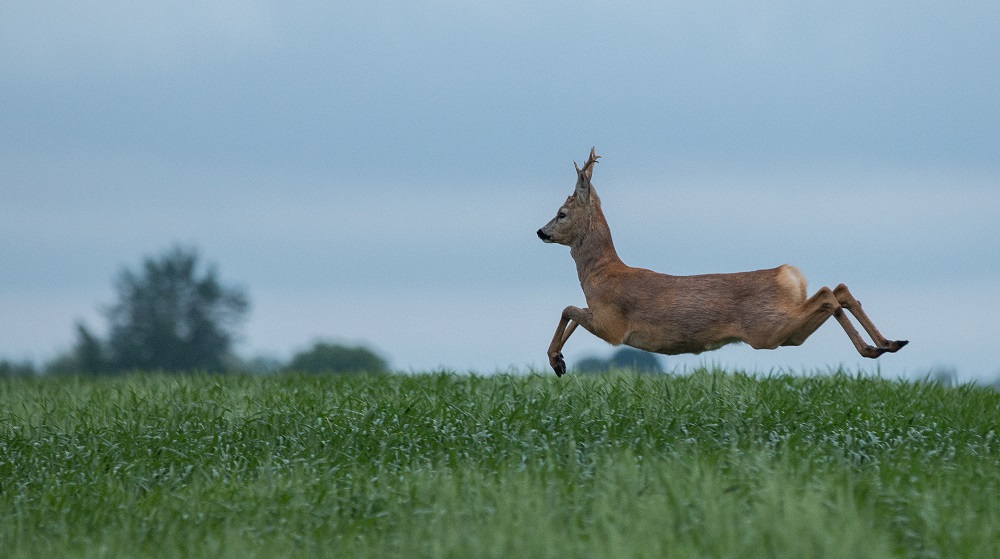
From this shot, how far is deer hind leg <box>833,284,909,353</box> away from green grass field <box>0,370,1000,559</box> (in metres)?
0.70

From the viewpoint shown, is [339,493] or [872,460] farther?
[872,460]

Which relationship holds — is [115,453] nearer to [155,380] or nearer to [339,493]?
[339,493]

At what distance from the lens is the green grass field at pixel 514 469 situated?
6113mm

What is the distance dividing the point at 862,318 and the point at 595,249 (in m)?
2.57

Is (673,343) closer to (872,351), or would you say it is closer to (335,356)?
(872,351)

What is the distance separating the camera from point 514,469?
301 inches

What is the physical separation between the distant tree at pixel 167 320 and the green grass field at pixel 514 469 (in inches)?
838

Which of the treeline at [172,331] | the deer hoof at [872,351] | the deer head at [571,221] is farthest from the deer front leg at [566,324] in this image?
the treeline at [172,331]

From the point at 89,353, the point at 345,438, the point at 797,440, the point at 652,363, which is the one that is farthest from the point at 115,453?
the point at 89,353

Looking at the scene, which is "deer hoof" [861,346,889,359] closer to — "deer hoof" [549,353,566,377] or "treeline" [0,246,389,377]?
"deer hoof" [549,353,566,377]

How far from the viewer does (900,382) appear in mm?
11094

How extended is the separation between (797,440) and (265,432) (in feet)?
14.2

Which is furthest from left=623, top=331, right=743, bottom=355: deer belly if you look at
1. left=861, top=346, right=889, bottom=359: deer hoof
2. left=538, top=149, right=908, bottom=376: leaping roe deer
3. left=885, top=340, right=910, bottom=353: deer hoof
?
left=885, top=340, right=910, bottom=353: deer hoof

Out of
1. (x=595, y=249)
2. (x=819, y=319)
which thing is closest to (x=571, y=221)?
(x=595, y=249)
